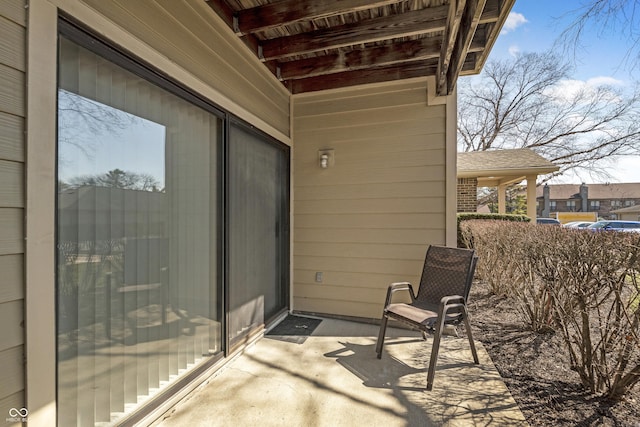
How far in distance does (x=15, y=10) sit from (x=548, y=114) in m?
17.2

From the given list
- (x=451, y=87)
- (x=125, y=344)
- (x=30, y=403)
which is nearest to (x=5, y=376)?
(x=30, y=403)

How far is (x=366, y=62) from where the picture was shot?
323cm

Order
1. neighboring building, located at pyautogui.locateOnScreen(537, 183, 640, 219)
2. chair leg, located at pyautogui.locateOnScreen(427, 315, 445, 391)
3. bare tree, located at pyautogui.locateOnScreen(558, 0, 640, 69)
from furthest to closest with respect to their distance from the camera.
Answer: neighboring building, located at pyautogui.locateOnScreen(537, 183, 640, 219) → bare tree, located at pyautogui.locateOnScreen(558, 0, 640, 69) → chair leg, located at pyautogui.locateOnScreen(427, 315, 445, 391)

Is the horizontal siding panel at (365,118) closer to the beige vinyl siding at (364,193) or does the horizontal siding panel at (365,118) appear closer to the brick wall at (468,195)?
the beige vinyl siding at (364,193)

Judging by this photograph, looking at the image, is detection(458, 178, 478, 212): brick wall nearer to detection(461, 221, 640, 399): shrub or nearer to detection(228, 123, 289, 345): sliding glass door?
detection(461, 221, 640, 399): shrub

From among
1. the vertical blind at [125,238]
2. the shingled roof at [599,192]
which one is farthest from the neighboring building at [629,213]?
the vertical blind at [125,238]

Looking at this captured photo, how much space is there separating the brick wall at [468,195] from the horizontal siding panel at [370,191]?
5899 mm

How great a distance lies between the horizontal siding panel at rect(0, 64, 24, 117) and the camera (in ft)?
3.79

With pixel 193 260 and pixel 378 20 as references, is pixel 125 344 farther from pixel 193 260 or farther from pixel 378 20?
pixel 378 20

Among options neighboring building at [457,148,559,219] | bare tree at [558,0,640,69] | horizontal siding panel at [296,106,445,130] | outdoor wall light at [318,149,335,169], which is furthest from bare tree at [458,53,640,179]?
outdoor wall light at [318,149,335,169]

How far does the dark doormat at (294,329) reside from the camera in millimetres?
3154

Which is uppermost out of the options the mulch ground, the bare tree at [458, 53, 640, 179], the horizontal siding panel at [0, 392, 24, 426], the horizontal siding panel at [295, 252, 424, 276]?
the bare tree at [458, 53, 640, 179]

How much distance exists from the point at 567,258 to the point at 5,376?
10.7 feet

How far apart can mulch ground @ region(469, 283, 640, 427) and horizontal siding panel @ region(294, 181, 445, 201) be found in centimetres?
160
